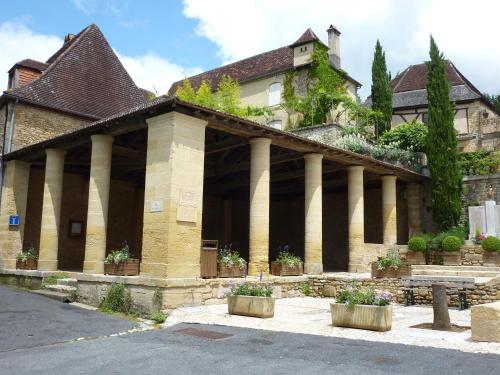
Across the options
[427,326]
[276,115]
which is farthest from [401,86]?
[427,326]

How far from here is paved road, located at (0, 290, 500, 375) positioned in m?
5.11

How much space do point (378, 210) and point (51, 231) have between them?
508 inches

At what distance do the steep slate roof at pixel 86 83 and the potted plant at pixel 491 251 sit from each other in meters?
14.1

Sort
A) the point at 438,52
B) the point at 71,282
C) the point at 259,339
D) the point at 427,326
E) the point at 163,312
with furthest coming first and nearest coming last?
the point at 438,52 → the point at 71,282 → the point at 163,312 → the point at 427,326 → the point at 259,339

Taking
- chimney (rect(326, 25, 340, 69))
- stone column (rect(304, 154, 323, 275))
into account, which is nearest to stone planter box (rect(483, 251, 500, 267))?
stone column (rect(304, 154, 323, 275))

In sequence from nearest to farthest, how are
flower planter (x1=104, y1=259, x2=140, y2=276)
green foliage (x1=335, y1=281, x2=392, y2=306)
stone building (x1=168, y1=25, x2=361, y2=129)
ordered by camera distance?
1. green foliage (x1=335, y1=281, x2=392, y2=306)
2. flower planter (x1=104, y1=259, x2=140, y2=276)
3. stone building (x1=168, y1=25, x2=361, y2=129)

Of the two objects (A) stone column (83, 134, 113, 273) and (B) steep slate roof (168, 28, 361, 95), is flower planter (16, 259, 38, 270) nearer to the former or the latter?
(A) stone column (83, 134, 113, 273)

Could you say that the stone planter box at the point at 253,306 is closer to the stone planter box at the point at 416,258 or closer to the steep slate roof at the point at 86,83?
the stone planter box at the point at 416,258

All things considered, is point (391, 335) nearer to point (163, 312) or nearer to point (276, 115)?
point (163, 312)

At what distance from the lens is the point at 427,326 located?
7.56m

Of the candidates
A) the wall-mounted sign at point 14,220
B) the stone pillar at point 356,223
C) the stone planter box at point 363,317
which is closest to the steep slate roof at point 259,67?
the stone pillar at point 356,223

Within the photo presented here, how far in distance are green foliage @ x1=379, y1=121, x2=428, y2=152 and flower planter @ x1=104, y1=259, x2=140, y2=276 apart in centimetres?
1423

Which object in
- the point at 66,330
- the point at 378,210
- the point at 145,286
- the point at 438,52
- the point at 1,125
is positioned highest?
the point at 438,52

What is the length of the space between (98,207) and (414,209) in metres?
12.7
